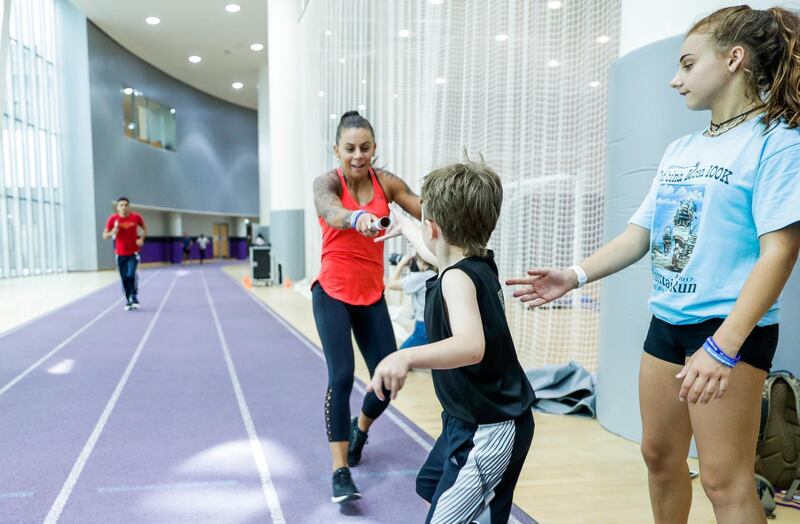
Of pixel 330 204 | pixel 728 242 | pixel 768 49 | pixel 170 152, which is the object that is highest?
pixel 170 152

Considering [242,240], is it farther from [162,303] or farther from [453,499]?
[453,499]

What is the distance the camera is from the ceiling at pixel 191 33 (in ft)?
55.1

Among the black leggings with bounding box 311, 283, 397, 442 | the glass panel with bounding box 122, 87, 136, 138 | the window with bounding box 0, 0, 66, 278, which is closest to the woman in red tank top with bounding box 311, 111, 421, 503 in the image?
the black leggings with bounding box 311, 283, 397, 442

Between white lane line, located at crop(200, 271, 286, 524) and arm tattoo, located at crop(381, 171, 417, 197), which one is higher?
arm tattoo, located at crop(381, 171, 417, 197)

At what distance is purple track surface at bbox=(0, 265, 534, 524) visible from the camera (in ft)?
7.94

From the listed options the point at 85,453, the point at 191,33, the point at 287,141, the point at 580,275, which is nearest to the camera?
the point at 580,275

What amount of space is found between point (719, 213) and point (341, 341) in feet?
5.32

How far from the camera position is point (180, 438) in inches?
128

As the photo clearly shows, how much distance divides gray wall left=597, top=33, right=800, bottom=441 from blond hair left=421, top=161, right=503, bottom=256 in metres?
1.87

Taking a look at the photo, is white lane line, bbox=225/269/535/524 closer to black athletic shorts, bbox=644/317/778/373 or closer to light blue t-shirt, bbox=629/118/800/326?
black athletic shorts, bbox=644/317/778/373

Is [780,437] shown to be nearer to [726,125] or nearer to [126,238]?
[726,125]

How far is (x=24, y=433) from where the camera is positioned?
331 cm

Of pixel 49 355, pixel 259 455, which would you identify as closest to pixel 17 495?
pixel 259 455

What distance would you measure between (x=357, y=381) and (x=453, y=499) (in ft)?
10.3
